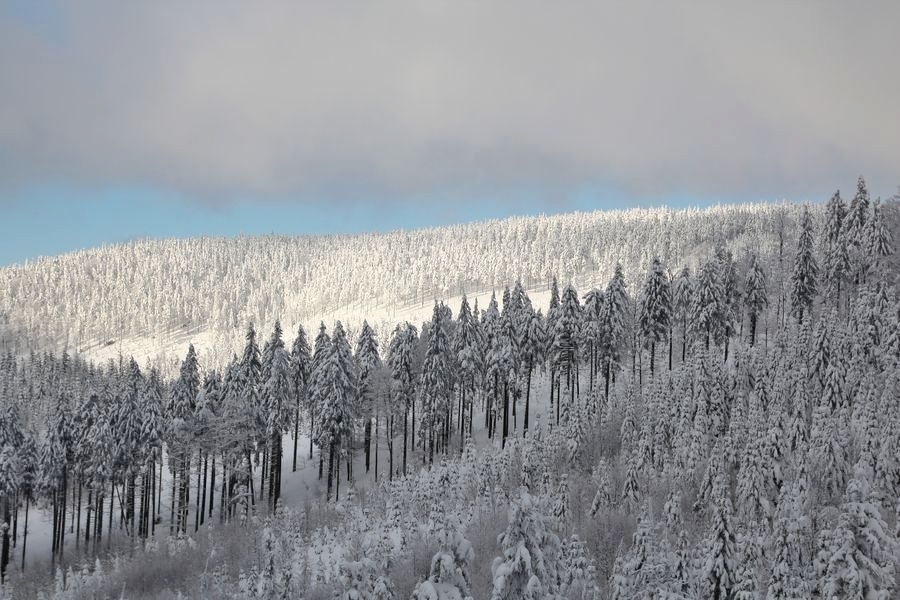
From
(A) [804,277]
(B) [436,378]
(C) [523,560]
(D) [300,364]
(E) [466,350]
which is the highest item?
(A) [804,277]

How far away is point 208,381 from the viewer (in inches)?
2047

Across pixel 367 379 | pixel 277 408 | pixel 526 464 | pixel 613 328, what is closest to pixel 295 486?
pixel 277 408

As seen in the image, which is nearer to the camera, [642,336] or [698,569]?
[698,569]

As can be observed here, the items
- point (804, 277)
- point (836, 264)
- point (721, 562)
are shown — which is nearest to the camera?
point (721, 562)

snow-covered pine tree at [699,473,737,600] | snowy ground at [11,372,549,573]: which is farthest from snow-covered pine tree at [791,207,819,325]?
snow-covered pine tree at [699,473,737,600]

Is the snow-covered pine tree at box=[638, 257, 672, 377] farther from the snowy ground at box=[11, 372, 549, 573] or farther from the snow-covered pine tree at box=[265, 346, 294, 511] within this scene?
the snow-covered pine tree at box=[265, 346, 294, 511]

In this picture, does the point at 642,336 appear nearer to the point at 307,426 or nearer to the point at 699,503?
the point at 699,503

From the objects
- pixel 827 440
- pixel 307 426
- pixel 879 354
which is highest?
pixel 879 354

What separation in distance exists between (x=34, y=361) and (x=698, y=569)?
176054mm

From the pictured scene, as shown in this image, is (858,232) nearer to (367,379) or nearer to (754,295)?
(754,295)

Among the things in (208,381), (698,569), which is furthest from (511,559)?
(208,381)

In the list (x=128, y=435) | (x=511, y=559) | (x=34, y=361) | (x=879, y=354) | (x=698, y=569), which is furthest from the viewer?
(x=34, y=361)

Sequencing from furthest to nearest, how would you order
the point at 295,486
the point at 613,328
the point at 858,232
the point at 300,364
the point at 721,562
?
the point at 858,232 < the point at 300,364 < the point at 295,486 < the point at 613,328 < the point at 721,562

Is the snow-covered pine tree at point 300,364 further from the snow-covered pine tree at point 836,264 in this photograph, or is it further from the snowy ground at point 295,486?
the snow-covered pine tree at point 836,264
